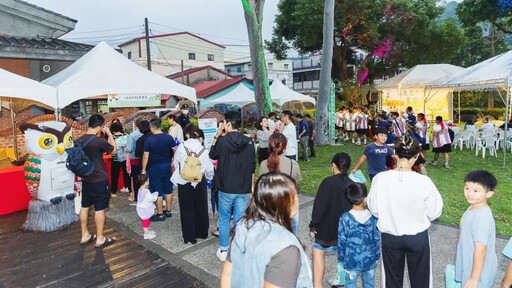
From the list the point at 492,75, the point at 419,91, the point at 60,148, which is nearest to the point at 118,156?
the point at 60,148

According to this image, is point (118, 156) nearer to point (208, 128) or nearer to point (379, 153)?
point (208, 128)

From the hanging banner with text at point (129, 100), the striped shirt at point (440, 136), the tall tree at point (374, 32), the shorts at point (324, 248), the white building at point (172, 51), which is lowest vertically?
the shorts at point (324, 248)

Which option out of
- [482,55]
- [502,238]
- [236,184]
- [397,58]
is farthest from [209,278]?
[482,55]

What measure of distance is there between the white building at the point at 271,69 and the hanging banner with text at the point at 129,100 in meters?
40.2

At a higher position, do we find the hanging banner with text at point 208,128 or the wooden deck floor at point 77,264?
the hanging banner with text at point 208,128

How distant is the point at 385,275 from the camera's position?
112 inches

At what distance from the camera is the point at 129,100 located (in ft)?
24.5

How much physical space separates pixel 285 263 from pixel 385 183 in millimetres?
1485

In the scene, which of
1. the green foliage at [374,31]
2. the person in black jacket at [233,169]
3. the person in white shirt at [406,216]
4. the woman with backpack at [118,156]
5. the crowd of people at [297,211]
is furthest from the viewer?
the green foliage at [374,31]

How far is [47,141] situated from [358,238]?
482cm

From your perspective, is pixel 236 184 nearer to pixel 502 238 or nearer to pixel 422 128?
pixel 502 238

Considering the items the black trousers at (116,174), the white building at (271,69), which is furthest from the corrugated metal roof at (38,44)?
the white building at (271,69)

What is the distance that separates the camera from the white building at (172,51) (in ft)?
127

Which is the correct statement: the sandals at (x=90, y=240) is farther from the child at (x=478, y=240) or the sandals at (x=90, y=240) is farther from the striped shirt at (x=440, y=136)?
the striped shirt at (x=440, y=136)
